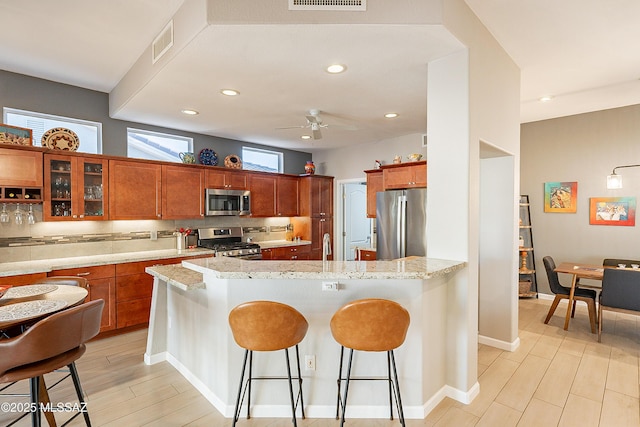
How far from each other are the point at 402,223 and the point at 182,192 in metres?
3.14

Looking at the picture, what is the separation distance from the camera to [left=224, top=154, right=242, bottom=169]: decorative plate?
5.35 meters

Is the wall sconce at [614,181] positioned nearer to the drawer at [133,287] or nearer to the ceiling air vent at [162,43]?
the ceiling air vent at [162,43]

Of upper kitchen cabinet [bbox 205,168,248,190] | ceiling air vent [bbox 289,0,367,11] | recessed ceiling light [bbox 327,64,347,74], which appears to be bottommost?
upper kitchen cabinet [bbox 205,168,248,190]

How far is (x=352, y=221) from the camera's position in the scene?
270 inches

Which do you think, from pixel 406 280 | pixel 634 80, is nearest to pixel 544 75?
pixel 634 80

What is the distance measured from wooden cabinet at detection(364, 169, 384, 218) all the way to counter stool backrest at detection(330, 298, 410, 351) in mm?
3498

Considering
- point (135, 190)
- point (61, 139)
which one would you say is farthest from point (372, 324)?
point (61, 139)

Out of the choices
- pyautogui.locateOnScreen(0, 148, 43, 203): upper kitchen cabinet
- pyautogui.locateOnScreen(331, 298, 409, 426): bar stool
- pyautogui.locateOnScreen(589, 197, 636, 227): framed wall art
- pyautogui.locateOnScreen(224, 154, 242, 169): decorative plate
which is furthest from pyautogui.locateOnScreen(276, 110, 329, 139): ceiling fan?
pyautogui.locateOnScreen(589, 197, 636, 227): framed wall art

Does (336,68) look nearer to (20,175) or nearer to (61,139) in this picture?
(61,139)

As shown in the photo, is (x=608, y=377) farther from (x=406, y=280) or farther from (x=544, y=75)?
(x=544, y=75)

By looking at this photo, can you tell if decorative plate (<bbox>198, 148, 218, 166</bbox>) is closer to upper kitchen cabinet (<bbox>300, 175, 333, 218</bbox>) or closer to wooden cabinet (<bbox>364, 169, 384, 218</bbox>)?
upper kitchen cabinet (<bbox>300, 175, 333, 218</bbox>)

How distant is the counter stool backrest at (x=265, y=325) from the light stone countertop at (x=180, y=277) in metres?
0.59

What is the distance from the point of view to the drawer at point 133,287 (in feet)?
12.5

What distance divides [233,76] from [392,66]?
1.40 metres
